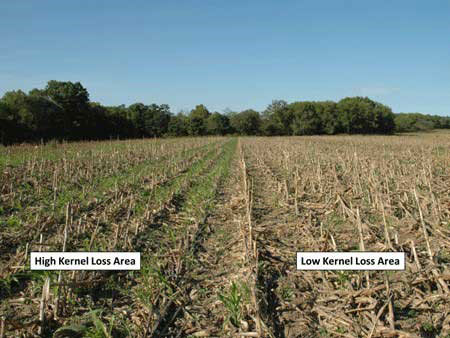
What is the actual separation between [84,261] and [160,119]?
7313cm

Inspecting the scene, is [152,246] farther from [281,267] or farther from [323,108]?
[323,108]

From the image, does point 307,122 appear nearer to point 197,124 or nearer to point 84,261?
point 197,124

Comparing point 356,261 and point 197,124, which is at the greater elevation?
point 197,124

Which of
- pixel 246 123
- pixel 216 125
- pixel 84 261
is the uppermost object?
pixel 246 123

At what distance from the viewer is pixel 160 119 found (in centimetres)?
7488

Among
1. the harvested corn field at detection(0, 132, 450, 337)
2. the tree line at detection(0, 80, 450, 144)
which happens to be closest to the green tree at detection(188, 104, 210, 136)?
the tree line at detection(0, 80, 450, 144)

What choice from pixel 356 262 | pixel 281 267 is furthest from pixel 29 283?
pixel 356 262

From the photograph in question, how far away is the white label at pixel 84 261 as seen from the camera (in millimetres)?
3998

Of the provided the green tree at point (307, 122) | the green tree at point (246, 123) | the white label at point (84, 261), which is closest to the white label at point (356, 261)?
the white label at point (84, 261)

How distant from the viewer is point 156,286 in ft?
12.8

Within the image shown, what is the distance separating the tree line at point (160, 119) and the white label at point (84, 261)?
36230mm

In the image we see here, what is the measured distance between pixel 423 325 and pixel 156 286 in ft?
9.43

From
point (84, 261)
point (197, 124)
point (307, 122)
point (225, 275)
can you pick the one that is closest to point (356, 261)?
point (225, 275)

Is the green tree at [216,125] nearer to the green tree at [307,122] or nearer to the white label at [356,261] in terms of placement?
→ the green tree at [307,122]
